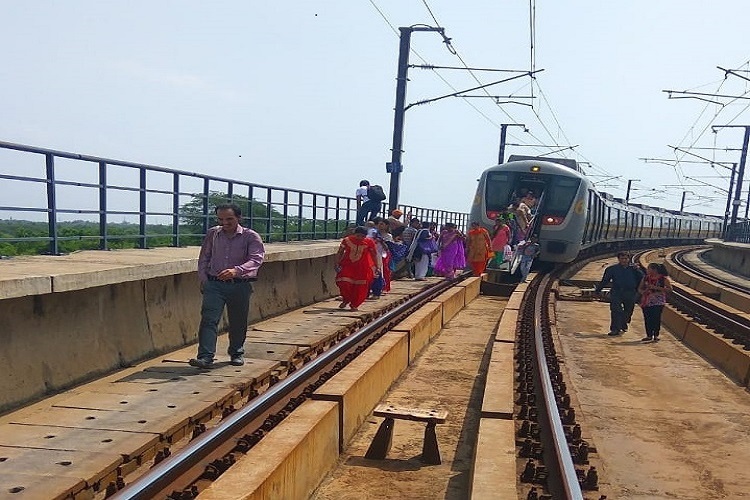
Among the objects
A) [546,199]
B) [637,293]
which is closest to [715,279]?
[546,199]

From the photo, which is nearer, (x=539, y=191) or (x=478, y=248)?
(x=478, y=248)

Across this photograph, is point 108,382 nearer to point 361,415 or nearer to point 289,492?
point 361,415

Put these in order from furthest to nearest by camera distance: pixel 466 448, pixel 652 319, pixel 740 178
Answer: pixel 740 178 → pixel 652 319 → pixel 466 448

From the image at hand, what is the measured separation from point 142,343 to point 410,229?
10.4 m

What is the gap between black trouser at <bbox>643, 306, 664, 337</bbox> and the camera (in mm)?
12906

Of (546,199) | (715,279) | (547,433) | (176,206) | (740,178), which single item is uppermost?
(740,178)

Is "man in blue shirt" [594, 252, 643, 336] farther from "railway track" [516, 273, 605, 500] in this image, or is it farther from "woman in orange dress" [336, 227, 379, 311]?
"woman in orange dress" [336, 227, 379, 311]

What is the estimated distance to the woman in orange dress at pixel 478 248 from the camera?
65.7ft

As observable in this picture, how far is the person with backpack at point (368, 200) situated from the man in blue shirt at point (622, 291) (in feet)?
25.7

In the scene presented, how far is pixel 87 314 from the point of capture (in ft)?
24.7

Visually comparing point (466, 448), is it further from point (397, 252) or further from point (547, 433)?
point (397, 252)

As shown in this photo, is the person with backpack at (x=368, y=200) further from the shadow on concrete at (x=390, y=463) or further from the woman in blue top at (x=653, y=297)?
the shadow on concrete at (x=390, y=463)

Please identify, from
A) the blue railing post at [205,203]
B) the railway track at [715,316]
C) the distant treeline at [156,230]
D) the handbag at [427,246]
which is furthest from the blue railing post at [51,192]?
the handbag at [427,246]

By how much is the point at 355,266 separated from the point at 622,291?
452cm
